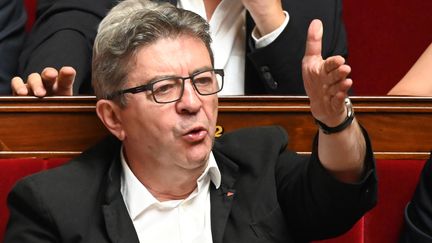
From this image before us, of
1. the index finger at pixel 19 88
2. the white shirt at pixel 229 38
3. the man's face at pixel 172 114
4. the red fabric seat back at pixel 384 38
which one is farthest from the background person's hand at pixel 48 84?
the red fabric seat back at pixel 384 38

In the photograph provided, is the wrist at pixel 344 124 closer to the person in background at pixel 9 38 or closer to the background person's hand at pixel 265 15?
the background person's hand at pixel 265 15

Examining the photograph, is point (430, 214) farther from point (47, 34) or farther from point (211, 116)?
point (47, 34)

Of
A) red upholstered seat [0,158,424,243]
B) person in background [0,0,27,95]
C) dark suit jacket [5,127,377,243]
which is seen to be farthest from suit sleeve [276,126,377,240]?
person in background [0,0,27,95]

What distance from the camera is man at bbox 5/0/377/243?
0.94m

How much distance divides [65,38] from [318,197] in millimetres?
460

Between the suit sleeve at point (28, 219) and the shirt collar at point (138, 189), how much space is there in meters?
0.09

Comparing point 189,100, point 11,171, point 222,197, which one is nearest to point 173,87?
point 189,100

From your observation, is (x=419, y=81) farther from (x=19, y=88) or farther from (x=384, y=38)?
(x=19, y=88)

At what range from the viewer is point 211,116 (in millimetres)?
961

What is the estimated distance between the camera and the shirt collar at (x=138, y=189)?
98 cm

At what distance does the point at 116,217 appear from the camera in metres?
0.96

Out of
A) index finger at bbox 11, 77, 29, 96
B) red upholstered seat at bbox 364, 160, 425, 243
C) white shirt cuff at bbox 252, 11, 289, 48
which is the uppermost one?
white shirt cuff at bbox 252, 11, 289, 48

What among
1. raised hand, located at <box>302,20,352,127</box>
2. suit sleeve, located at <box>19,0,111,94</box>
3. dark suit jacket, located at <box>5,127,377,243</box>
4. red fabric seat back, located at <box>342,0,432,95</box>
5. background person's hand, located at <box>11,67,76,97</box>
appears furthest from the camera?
red fabric seat back, located at <box>342,0,432,95</box>

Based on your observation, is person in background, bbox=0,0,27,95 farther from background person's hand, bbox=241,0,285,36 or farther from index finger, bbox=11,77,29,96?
background person's hand, bbox=241,0,285,36
